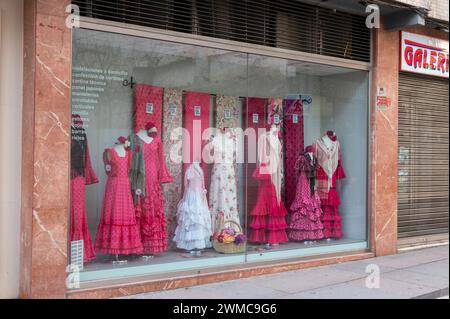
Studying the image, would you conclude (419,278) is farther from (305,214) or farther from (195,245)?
(195,245)

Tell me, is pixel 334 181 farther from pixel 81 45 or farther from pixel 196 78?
pixel 81 45

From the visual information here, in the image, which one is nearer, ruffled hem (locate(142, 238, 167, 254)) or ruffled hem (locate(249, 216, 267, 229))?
ruffled hem (locate(142, 238, 167, 254))

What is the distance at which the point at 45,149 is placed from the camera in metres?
5.49

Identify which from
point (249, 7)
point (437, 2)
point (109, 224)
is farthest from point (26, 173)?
point (437, 2)

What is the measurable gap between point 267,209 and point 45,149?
3464mm

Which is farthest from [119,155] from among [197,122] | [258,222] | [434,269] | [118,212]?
[434,269]

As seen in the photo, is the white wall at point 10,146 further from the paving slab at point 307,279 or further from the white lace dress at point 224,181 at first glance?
the paving slab at point 307,279

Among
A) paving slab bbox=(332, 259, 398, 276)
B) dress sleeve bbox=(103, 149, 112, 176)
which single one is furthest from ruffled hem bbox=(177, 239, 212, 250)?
paving slab bbox=(332, 259, 398, 276)

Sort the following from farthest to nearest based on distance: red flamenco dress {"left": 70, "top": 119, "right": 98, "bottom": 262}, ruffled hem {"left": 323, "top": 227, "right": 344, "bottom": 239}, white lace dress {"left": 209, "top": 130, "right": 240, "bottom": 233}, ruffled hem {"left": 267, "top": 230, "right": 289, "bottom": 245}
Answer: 1. ruffled hem {"left": 323, "top": 227, "right": 344, "bottom": 239}
2. ruffled hem {"left": 267, "top": 230, "right": 289, "bottom": 245}
3. white lace dress {"left": 209, "top": 130, "right": 240, "bottom": 233}
4. red flamenco dress {"left": 70, "top": 119, "right": 98, "bottom": 262}

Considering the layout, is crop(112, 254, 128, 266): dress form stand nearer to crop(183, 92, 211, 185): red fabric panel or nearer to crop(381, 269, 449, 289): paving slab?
crop(183, 92, 211, 185): red fabric panel

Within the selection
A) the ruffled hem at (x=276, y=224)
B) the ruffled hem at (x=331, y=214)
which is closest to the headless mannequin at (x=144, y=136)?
the ruffled hem at (x=276, y=224)

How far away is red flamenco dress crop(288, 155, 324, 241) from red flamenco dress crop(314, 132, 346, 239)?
15cm

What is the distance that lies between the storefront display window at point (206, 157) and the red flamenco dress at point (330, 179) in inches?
0.7

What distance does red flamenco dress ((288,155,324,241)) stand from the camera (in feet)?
26.6
